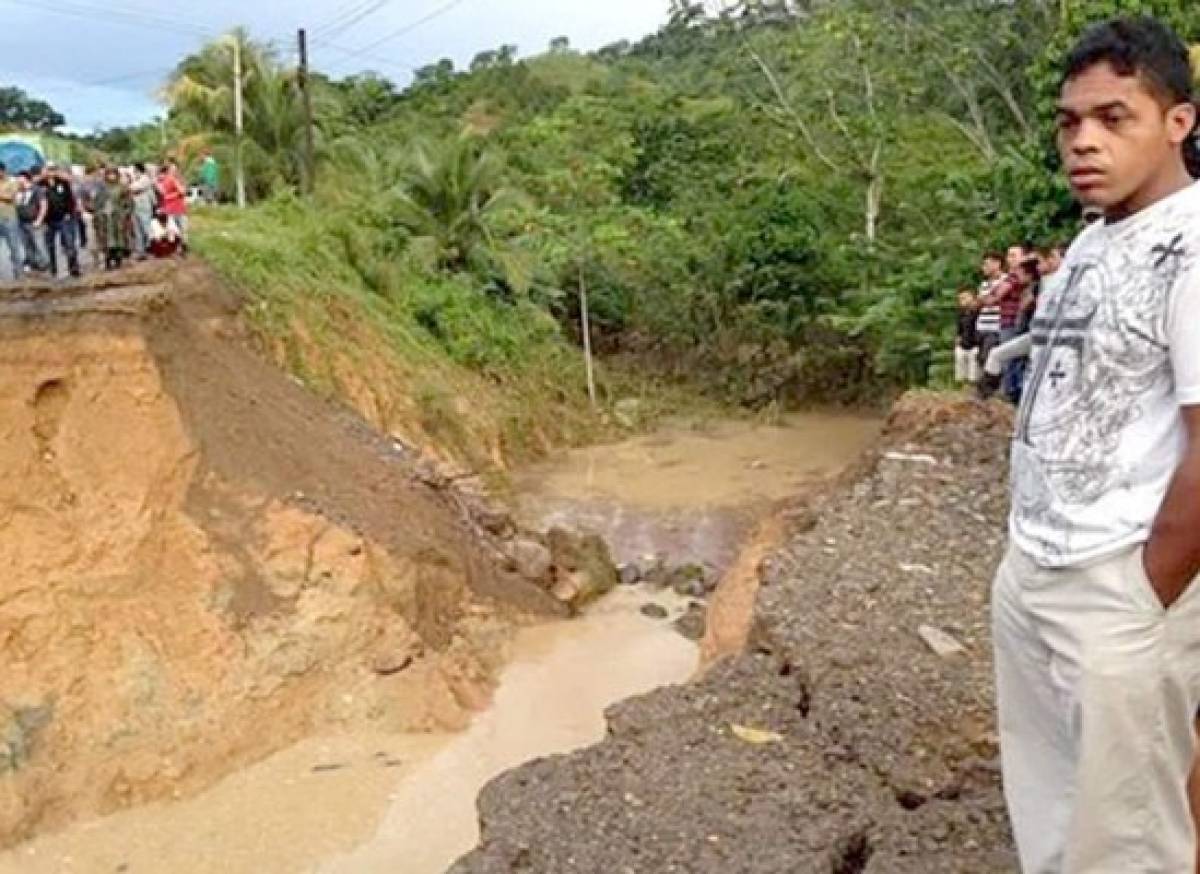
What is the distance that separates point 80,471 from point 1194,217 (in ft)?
35.6

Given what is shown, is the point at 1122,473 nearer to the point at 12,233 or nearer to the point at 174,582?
the point at 174,582

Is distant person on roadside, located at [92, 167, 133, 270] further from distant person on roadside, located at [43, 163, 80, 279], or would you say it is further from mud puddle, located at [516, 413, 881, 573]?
mud puddle, located at [516, 413, 881, 573]

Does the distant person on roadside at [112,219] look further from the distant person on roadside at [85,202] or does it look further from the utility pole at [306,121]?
the utility pole at [306,121]

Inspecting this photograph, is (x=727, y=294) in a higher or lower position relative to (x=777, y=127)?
lower

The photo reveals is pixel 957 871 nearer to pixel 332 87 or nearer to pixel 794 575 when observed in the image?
pixel 794 575

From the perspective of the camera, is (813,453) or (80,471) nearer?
(80,471)

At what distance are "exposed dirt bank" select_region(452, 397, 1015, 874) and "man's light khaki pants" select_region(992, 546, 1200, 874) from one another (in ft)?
4.97

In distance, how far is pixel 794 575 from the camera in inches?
268

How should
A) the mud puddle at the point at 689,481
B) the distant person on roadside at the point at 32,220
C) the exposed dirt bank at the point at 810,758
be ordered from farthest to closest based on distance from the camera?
1. the mud puddle at the point at 689,481
2. the distant person on roadside at the point at 32,220
3. the exposed dirt bank at the point at 810,758

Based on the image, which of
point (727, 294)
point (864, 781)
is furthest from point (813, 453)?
point (864, 781)

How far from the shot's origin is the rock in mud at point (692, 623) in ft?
44.8

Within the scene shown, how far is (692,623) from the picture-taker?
45.7ft

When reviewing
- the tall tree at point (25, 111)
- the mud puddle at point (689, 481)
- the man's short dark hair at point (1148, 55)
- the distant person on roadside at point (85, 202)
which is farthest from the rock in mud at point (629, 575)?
the tall tree at point (25, 111)

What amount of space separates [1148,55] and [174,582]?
10327 millimetres
